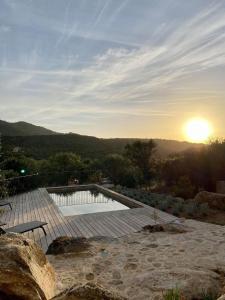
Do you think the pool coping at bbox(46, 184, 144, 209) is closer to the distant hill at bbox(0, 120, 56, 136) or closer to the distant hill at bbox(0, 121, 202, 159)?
the distant hill at bbox(0, 121, 202, 159)

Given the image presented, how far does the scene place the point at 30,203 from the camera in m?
12.6

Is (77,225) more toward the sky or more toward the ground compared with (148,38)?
more toward the ground

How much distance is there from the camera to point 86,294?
2.61 metres

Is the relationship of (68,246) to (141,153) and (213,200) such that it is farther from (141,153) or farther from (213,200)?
(141,153)

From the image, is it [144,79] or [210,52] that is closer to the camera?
[210,52]

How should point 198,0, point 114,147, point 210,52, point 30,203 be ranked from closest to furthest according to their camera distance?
1. point 198,0
2. point 210,52
3. point 30,203
4. point 114,147

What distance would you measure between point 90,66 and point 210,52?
3991 millimetres

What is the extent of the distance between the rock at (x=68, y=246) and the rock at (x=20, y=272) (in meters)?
2.21

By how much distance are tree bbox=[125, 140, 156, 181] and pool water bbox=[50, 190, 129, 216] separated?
420cm

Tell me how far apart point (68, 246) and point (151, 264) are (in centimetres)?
177

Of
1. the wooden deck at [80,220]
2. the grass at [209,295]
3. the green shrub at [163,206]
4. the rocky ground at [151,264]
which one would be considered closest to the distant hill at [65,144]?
the wooden deck at [80,220]

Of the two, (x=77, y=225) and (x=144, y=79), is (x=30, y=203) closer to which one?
(x=77, y=225)

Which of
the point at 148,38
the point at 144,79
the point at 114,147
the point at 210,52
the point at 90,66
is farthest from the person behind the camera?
the point at 114,147

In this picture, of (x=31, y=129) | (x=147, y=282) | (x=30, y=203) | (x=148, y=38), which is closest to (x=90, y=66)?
(x=148, y=38)
